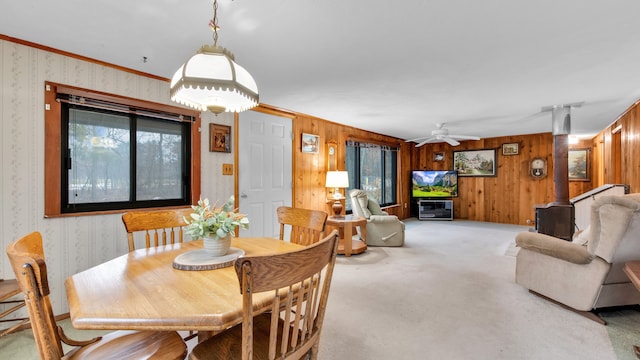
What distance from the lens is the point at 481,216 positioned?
7105 millimetres

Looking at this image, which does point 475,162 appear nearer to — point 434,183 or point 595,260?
point 434,183

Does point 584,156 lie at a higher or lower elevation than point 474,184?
higher

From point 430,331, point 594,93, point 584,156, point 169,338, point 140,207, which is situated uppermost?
point 594,93

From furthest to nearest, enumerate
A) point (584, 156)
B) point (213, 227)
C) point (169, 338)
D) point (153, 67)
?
point (584, 156) < point (153, 67) < point (213, 227) < point (169, 338)

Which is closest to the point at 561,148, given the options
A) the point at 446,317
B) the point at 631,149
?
the point at 631,149

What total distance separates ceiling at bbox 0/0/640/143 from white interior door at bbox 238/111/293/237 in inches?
20.2

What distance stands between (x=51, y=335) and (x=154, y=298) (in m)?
0.31

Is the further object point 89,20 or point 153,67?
point 153,67

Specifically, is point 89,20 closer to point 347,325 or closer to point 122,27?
point 122,27

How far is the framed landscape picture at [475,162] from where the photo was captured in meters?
6.96

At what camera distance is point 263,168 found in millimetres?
3961

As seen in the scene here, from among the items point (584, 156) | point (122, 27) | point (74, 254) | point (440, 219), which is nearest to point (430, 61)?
point (122, 27)

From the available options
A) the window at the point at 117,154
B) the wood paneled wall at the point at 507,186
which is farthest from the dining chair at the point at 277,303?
the wood paneled wall at the point at 507,186

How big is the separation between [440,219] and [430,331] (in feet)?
18.3
